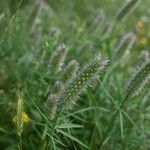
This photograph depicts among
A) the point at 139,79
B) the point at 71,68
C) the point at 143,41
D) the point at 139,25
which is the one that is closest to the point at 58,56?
the point at 71,68

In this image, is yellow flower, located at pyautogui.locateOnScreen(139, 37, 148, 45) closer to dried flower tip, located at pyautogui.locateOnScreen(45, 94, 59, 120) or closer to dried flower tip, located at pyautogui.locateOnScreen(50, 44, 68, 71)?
dried flower tip, located at pyautogui.locateOnScreen(50, 44, 68, 71)

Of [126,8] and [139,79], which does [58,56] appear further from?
[126,8]

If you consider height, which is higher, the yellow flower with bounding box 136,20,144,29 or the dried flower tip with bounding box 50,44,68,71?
the dried flower tip with bounding box 50,44,68,71

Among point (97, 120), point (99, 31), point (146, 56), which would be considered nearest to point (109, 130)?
point (97, 120)

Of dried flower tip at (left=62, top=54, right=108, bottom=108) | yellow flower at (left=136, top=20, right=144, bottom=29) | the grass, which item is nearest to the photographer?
dried flower tip at (left=62, top=54, right=108, bottom=108)

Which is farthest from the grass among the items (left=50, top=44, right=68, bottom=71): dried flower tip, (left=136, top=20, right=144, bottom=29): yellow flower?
(left=136, top=20, right=144, bottom=29): yellow flower

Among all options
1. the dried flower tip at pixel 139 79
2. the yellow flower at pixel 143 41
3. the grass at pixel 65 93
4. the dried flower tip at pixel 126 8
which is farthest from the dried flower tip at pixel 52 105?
the yellow flower at pixel 143 41

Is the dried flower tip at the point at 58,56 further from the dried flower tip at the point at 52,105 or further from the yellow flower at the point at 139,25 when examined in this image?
the yellow flower at the point at 139,25
